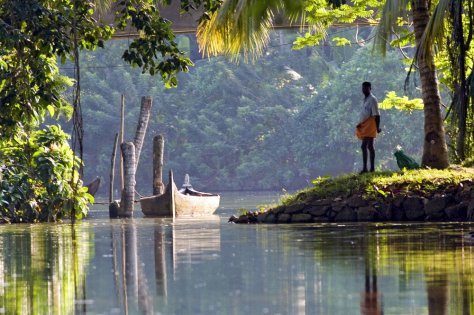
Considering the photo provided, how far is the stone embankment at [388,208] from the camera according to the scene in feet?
66.2

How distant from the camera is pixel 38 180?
104 ft

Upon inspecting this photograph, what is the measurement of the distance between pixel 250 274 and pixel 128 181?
25.4 meters

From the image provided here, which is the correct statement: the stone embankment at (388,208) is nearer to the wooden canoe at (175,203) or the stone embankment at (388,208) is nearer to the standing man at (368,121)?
the standing man at (368,121)

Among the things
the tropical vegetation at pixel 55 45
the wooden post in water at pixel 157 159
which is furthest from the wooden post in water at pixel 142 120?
the tropical vegetation at pixel 55 45

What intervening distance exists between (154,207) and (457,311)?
29947 mm

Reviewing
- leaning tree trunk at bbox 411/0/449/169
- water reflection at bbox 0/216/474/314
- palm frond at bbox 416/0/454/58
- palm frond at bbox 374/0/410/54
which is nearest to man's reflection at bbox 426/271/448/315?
water reflection at bbox 0/216/474/314

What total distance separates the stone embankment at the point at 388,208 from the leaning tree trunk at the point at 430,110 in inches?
101

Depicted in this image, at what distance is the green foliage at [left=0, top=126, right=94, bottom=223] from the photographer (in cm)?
3034

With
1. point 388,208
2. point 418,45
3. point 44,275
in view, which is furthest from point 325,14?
point 44,275

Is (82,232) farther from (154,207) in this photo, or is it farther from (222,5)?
(154,207)

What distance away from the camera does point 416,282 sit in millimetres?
9289

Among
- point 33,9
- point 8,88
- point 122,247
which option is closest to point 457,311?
point 122,247

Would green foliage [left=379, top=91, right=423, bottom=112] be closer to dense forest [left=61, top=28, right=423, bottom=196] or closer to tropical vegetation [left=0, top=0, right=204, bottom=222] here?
tropical vegetation [left=0, top=0, right=204, bottom=222]

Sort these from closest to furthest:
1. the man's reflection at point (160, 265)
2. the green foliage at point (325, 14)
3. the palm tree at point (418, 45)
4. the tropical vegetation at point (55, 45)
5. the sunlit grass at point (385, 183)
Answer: the man's reflection at point (160, 265), the tropical vegetation at point (55, 45), the sunlit grass at point (385, 183), the palm tree at point (418, 45), the green foliage at point (325, 14)
